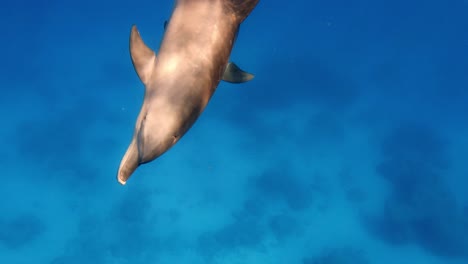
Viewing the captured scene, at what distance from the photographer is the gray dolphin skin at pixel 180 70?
11.7 ft

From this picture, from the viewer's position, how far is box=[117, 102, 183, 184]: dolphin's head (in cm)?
350

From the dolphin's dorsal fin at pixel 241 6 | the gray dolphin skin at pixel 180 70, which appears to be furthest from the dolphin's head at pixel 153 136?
the dolphin's dorsal fin at pixel 241 6

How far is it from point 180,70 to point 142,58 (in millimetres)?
703

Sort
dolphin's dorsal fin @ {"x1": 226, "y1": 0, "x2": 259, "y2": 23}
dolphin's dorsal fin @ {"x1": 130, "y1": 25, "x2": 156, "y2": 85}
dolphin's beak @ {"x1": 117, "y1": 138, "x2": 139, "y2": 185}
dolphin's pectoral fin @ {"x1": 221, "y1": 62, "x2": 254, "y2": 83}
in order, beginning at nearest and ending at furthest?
dolphin's beak @ {"x1": 117, "y1": 138, "x2": 139, "y2": 185} < dolphin's dorsal fin @ {"x1": 130, "y1": 25, "x2": 156, "y2": 85} < dolphin's dorsal fin @ {"x1": 226, "y1": 0, "x2": 259, "y2": 23} < dolphin's pectoral fin @ {"x1": 221, "y1": 62, "x2": 254, "y2": 83}

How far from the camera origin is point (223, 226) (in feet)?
80.5

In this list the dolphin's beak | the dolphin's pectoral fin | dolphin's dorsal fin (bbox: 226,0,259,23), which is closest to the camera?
the dolphin's beak

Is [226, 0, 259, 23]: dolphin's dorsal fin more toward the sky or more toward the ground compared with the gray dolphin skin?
more toward the sky

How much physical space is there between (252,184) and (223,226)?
289 cm

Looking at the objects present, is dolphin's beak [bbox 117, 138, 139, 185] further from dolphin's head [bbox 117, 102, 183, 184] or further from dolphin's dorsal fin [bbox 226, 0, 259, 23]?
dolphin's dorsal fin [bbox 226, 0, 259, 23]

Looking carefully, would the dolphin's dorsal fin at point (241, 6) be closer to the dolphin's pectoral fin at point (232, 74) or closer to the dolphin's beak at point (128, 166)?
the dolphin's pectoral fin at point (232, 74)

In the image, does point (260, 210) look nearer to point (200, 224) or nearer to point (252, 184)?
point (252, 184)

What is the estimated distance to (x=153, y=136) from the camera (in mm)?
3500

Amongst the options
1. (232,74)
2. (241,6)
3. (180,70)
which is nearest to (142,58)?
(180,70)

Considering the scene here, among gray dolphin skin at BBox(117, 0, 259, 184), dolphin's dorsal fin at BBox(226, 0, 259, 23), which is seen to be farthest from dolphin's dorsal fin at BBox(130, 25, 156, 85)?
dolphin's dorsal fin at BBox(226, 0, 259, 23)
